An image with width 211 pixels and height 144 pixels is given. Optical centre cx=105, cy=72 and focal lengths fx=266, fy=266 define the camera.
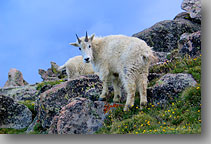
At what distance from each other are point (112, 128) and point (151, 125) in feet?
2.83

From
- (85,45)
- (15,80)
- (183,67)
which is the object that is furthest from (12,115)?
(183,67)

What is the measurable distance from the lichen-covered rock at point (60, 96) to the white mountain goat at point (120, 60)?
1.58 feet

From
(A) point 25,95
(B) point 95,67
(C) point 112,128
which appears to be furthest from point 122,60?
(A) point 25,95

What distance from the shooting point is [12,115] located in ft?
24.1

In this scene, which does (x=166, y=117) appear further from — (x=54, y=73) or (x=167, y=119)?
(x=54, y=73)

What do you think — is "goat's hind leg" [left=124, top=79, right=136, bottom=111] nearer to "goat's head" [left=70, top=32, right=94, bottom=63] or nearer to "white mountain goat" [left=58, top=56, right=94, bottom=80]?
"goat's head" [left=70, top=32, right=94, bottom=63]

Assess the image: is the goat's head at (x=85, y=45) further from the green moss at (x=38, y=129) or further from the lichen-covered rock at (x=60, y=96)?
the green moss at (x=38, y=129)

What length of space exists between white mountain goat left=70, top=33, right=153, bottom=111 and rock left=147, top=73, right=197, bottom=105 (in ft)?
0.87

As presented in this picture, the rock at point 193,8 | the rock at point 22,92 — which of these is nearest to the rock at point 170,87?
the rock at point 193,8

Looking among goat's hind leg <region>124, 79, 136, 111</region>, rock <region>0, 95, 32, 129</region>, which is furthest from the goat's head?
rock <region>0, 95, 32, 129</region>

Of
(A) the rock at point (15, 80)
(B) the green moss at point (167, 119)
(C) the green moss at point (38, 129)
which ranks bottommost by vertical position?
(C) the green moss at point (38, 129)

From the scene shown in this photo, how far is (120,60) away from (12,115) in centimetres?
337

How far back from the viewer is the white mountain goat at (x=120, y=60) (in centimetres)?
627

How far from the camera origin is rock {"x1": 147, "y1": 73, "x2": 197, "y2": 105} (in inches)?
232
